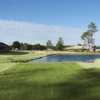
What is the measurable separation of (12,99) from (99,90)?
2.88 meters

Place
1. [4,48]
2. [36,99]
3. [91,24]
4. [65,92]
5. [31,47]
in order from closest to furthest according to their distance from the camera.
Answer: [36,99] < [65,92] < [4,48] < [91,24] < [31,47]

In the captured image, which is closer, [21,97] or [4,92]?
[21,97]

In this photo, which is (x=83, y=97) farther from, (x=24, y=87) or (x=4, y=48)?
(x=4, y=48)

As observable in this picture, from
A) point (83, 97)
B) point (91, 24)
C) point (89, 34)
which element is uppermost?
point (91, 24)

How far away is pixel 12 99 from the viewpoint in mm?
2865

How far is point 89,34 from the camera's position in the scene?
150 feet

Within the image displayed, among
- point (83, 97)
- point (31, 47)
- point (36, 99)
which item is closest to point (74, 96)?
point (83, 97)

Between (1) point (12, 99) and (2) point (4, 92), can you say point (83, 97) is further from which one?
(2) point (4, 92)

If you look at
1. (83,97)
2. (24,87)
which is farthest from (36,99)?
(83,97)

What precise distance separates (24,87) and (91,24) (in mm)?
46943

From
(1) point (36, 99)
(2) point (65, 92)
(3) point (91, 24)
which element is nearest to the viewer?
(1) point (36, 99)

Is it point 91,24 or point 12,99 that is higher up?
point 91,24

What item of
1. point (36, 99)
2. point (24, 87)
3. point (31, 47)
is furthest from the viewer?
point (31, 47)

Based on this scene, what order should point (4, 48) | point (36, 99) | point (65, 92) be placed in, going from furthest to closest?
point (4, 48) → point (65, 92) → point (36, 99)
